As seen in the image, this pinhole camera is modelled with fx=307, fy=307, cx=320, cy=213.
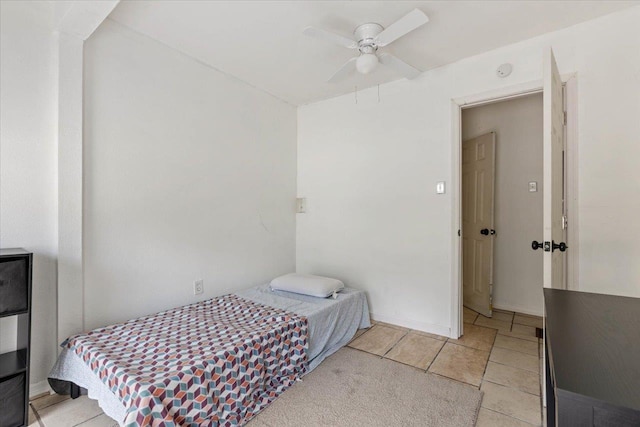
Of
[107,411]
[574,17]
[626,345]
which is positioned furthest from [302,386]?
[574,17]

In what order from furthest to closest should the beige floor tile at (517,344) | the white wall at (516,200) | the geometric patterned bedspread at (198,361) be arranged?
the white wall at (516,200), the beige floor tile at (517,344), the geometric patterned bedspread at (198,361)

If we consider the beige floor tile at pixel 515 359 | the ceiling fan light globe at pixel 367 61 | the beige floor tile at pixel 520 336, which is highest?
the ceiling fan light globe at pixel 367 61

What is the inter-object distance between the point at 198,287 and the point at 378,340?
5.28ft

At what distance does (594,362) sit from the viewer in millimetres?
690

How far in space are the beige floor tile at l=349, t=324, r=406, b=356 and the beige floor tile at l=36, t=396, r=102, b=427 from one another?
1763 millimetres

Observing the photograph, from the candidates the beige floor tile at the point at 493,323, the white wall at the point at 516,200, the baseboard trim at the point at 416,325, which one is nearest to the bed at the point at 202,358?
the baseboard trim at the point at 416,325

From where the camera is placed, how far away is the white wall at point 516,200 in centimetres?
324

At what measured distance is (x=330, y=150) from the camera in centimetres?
344

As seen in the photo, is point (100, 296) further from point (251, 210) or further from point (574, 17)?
point (574, 17)

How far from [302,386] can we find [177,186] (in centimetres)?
176

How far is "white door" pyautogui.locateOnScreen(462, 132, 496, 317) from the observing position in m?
3.32

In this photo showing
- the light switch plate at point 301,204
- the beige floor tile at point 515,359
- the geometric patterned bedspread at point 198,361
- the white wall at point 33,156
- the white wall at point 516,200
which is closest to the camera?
the geometric patterned bedspread at point 198,361

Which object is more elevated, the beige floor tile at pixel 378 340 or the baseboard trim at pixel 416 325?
the baseboard trim at pixel 416 325

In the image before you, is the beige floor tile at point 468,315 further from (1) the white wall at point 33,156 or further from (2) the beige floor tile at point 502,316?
(1) the white wall at point 33,156
